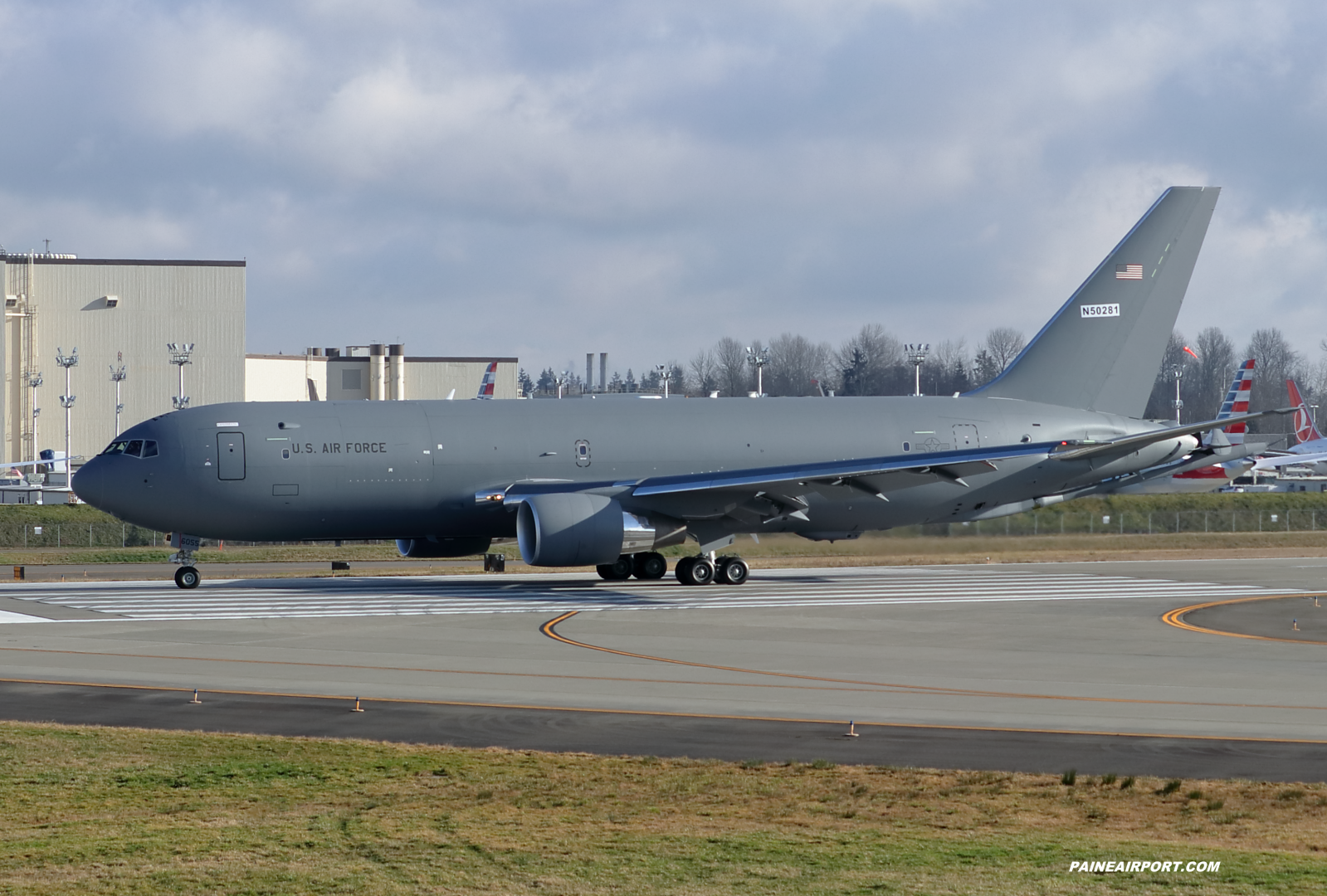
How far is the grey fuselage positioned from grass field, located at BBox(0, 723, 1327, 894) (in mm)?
21021

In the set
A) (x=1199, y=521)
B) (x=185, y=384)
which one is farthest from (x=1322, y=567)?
(x=185, y=384)

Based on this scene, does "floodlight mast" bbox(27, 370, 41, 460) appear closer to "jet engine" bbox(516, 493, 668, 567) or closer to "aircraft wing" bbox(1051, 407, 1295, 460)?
"jet engine" bbox(516, 493, 668, 567)

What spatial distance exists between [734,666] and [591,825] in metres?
11.2

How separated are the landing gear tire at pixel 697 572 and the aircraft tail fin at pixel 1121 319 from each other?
1065 cm

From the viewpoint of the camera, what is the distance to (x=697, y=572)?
3966 centimetres

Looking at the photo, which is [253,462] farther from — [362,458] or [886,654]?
[886,654]

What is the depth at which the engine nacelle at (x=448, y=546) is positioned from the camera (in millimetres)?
40219

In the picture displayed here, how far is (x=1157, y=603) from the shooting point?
34.8m

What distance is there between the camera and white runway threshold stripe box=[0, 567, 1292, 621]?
33.9 m

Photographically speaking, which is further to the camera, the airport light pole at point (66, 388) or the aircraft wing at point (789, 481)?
the airport light pole at point (66, 388)

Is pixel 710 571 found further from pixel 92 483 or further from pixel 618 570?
pixel 92 483

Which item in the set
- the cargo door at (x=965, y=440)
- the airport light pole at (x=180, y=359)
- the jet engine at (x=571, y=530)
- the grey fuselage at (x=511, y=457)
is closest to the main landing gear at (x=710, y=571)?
the grey fuselage at (x=511, y=457)

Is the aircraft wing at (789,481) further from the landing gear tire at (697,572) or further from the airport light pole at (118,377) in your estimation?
the airport light pole at (118,377)

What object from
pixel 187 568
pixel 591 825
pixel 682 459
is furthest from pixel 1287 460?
pixel 591 825
